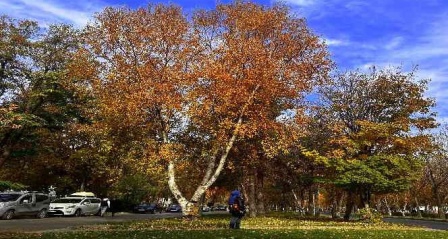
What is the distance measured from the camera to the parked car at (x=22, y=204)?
31016 mm

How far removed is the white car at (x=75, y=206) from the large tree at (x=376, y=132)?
69.0ft

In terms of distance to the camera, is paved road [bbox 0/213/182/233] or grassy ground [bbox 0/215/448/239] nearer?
grassy ground [bbox 0/215/448/239]

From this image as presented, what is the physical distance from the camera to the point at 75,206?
40000mm

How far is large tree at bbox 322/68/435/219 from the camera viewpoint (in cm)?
3159

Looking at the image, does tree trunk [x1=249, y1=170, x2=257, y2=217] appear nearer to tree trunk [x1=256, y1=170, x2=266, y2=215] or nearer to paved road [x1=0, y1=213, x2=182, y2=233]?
tree trunk [x1=256, y1=170, x2=266, y2=215]

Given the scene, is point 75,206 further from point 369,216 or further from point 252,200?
point 369,216

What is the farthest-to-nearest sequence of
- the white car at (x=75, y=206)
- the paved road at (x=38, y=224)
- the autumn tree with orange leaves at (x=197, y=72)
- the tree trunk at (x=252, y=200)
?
the white car at (x=75, y=206) < the tree trunk at (x=252, y=200) < the autumn tree with orange leaves at (x=197, y=72) < the paved road at (x=38, y=224)

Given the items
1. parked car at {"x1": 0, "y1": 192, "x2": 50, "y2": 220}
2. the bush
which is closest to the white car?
parked car at {"x1": 0, "y1": 192, "x2": 50, "y2": 220}

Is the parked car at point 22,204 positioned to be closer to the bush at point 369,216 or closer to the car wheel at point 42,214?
the car wheel at point 42,214

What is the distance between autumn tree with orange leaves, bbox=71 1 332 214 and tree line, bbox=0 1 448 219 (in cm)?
6

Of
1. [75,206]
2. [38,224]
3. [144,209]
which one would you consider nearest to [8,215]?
[38,224]

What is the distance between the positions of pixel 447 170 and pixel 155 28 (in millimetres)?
47423

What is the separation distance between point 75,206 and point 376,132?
2414 cm

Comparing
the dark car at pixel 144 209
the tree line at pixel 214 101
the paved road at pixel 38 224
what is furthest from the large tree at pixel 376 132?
the dark car at pixel 144 209
